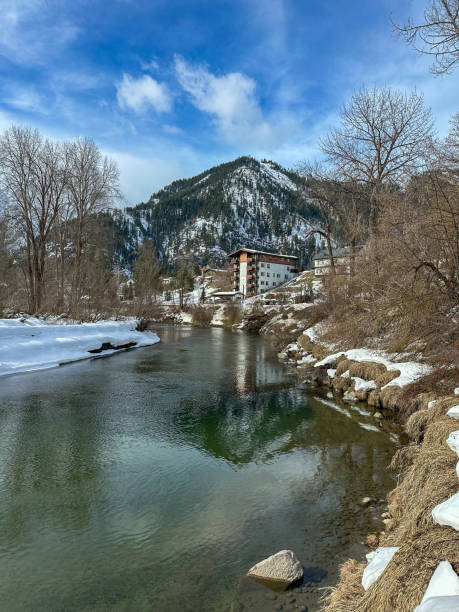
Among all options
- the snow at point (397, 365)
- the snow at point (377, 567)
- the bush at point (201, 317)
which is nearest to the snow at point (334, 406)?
the snow at point (397, 365)

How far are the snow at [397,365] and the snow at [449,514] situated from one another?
7839 millimetres

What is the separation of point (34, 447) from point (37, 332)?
41.4 feet

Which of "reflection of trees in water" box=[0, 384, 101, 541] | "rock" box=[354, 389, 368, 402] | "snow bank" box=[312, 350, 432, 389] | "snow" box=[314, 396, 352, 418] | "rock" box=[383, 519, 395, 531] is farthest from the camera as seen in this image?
"rock" box=[354, 389, 368, 402]

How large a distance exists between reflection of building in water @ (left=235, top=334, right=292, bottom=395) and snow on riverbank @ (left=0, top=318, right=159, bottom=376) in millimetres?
9447

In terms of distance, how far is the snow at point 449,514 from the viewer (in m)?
3.08

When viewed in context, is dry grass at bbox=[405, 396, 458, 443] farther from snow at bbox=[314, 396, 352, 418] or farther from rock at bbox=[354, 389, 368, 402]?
rock at bbox=[354, 389, 368, 402]

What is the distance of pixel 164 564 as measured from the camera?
14.6 ft

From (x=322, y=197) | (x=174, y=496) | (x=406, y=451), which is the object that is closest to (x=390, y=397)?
(x=406, y=451)

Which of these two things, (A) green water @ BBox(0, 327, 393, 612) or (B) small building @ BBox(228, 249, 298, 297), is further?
(B) small building @ BBox(228, 249, 298, 297)

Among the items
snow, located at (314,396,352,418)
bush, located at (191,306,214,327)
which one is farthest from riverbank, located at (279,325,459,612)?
bush, located at (191,306,214,327)

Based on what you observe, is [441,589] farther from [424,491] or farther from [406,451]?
[406,451]

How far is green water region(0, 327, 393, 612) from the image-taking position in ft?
13.4

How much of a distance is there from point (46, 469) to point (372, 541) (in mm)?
6017

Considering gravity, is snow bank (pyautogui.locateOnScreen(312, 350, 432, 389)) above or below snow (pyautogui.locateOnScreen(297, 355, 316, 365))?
above
